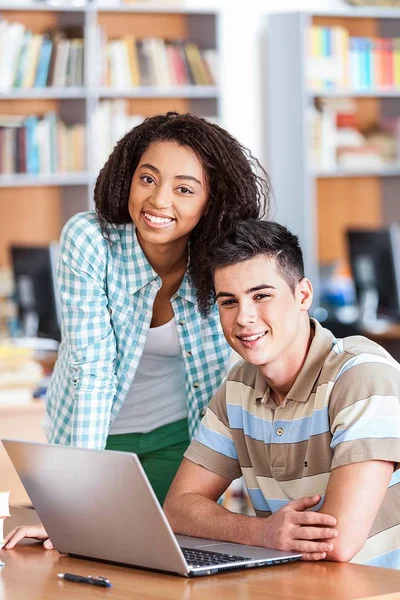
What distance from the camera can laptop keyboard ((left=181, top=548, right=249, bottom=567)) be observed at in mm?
1581

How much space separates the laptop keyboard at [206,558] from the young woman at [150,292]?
1.80 feet

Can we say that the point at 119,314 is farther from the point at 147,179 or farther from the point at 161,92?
the point at 161,92

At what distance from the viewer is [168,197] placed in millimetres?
2102

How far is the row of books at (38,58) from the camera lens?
19.1 feet

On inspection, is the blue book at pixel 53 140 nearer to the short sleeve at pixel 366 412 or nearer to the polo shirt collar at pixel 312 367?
the polo shirt collar at pixel 312 367

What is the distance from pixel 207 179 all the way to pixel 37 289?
269 cm

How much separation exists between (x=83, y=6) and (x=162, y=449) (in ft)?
13.3

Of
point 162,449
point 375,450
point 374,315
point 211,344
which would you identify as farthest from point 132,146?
point 374,315

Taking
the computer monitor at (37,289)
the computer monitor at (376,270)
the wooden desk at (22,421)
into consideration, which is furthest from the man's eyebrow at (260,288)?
the computer monitor at (376,270)

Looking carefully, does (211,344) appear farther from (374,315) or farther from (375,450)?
(374,315)

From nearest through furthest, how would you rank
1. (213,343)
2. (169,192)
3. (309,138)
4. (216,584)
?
(216,584) < (169,192) < (213,343) < (309,138)

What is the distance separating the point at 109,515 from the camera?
1596mm

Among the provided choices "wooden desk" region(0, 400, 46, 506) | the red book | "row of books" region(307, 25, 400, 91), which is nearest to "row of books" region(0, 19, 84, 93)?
"row of books" region(307, 25, 400, 91)

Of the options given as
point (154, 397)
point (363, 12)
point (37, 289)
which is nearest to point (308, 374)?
point (154, 397)
